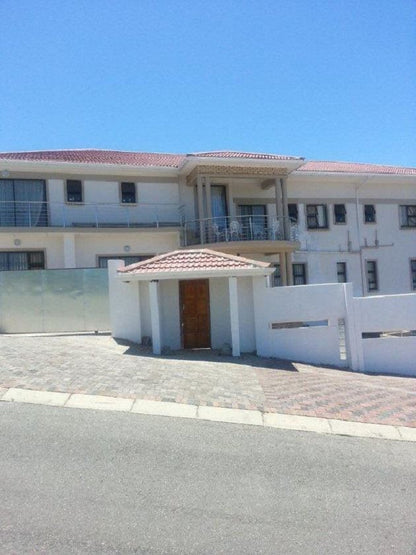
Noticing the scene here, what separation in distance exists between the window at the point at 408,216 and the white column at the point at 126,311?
52.5 feet

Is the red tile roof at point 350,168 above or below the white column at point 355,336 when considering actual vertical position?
above

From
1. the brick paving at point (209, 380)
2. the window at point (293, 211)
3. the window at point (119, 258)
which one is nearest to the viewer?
the brick paving at point (209, 380)

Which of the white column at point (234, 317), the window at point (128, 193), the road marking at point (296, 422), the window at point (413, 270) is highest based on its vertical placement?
the window at point (128, 193)

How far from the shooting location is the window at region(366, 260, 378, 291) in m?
21.8

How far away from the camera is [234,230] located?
1789cm

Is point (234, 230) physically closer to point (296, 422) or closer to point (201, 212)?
point (201, 212)

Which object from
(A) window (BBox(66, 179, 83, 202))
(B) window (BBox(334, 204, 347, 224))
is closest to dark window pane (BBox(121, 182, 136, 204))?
(A) window (BBox(66, 179, 83, 202))

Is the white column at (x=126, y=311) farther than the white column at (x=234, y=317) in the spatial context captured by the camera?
Yes

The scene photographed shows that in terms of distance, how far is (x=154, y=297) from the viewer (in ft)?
36.9

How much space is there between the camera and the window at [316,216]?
69.1ft

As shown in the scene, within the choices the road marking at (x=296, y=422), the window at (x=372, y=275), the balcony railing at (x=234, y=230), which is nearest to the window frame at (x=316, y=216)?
the balcony railing at (x=234, y=230)

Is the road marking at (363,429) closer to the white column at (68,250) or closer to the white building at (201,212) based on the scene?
the white building at (201,212)

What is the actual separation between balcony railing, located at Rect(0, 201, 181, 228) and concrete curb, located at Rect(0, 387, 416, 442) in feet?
39.7

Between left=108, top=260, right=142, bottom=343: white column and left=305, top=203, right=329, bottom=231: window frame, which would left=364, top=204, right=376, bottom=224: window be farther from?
left=108, top=260, right=142, bottom=343: white column
